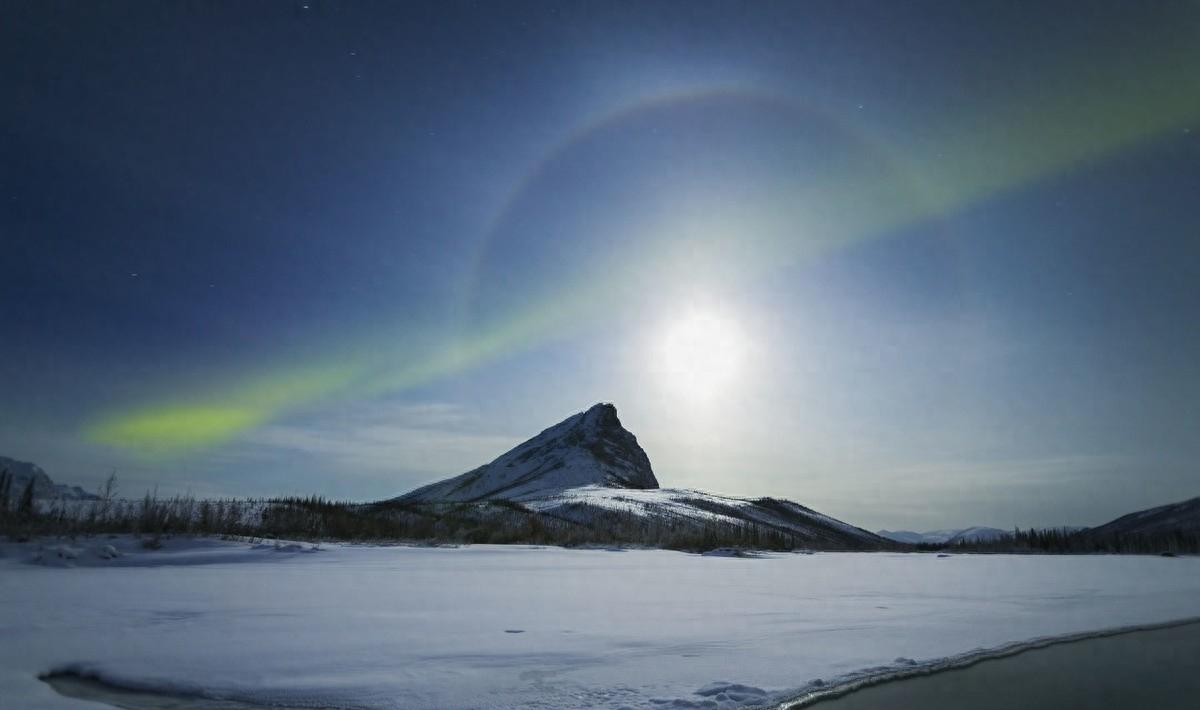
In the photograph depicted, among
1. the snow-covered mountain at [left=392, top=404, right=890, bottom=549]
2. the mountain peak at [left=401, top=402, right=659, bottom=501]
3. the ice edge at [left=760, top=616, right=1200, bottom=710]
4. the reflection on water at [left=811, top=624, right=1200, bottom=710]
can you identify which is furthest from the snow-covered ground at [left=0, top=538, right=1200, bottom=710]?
the mountain peak at [left=401, top=402, right=659, bottom=501]

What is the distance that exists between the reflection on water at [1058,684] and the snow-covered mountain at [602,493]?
38849 mm

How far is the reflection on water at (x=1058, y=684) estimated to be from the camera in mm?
4352

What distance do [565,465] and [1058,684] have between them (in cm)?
15330

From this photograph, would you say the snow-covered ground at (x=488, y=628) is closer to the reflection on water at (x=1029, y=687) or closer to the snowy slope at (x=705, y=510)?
the reflection on water at (x=1029, y=687)

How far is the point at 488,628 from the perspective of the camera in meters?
6.78

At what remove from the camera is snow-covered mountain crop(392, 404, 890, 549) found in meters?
64.0

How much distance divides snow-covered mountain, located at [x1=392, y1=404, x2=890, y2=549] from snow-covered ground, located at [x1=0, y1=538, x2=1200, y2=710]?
114 feet

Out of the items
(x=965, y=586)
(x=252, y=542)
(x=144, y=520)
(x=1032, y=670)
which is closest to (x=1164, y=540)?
(x=965, y=586)

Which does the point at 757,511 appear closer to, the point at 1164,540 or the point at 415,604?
the point at 1164,540

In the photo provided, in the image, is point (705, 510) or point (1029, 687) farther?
point (705, 510)

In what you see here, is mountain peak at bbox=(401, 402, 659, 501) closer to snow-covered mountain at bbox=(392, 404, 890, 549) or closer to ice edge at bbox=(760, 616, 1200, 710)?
snow-covered mountain at bbox=(392, 404, 890, 549)

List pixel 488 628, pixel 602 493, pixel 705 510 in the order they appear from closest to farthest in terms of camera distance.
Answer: pixel 488 628
pixel 705 510
pixel 602 493

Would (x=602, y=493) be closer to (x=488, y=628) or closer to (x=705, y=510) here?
(x=705, y=510)

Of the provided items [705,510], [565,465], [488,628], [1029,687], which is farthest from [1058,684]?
[565,465]
